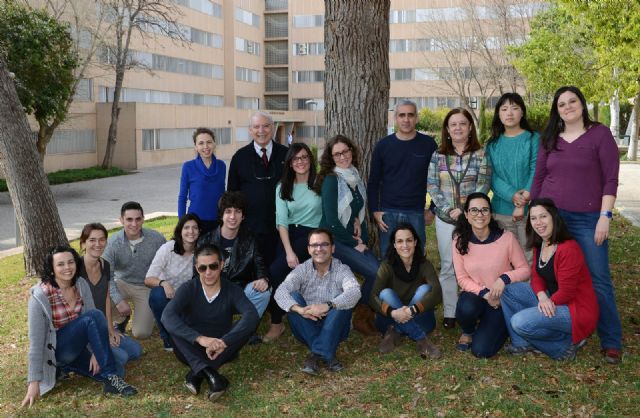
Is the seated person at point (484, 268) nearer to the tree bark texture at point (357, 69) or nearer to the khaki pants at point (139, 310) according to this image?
the tree bark texture at point (357, 69)

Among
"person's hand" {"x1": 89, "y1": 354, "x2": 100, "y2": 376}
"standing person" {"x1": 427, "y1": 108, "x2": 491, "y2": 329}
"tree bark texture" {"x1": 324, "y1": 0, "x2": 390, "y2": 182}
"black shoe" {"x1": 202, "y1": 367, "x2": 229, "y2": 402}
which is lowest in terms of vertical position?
"black shoe" {"x1": 202, "y1": 367, "x2": 229, "y2": 402}

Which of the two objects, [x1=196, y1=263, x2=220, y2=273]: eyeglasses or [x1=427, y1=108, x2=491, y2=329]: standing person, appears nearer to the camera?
[x1=196, y1=263, x2=220, y2=273]: eyeglasses

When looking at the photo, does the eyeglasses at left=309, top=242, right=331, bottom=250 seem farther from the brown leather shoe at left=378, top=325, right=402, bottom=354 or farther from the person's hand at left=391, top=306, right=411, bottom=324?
the brown leather shoe at left=378, top=325, right=402, bottom=354

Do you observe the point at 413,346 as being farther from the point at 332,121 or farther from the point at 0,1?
the point at 0,1

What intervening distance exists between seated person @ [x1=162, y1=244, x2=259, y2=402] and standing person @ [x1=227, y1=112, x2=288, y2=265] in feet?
3.06

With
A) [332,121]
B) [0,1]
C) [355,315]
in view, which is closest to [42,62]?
[0,1]

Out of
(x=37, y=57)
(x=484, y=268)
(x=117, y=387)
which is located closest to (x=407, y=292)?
(x=484, y=268)

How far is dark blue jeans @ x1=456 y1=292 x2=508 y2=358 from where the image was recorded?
17.7ft

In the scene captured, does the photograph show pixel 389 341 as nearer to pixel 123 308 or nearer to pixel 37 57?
pixel 123 308

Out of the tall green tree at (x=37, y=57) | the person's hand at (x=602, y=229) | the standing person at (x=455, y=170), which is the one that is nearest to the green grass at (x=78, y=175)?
the tall green tree at (x=37, y=57)

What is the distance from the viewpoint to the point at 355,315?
6184mm

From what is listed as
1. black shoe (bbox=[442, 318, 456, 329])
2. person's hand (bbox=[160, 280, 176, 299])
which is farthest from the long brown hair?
person's hand (bbox=[160, 280, 176, 299])

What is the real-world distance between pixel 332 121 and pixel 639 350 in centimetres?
402

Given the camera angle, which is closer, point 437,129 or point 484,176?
point 484,176
